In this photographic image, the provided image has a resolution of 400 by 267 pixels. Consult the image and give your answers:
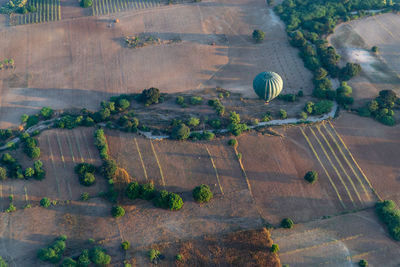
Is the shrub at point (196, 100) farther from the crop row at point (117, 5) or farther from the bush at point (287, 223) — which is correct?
the crop row at point (117, 5)

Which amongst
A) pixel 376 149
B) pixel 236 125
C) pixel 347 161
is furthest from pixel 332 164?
pixel 236 125

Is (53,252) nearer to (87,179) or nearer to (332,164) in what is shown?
(87,179)

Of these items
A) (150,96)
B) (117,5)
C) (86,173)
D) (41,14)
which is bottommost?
(86,173)

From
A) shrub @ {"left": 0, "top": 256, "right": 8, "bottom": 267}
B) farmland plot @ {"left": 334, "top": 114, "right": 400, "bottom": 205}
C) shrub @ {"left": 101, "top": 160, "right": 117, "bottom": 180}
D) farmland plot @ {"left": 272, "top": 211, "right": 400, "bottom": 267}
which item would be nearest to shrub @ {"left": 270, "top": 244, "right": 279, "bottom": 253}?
farmland plot @ {"left": 272, "top": 211, "right": 400, "bottom": 267}

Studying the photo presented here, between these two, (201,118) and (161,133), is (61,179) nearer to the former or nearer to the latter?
(161,133)

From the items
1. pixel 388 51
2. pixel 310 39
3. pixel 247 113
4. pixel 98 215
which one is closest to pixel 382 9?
pixel 388 51

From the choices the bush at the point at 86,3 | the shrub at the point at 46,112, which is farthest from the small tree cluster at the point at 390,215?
the bush at the point at 86,3
